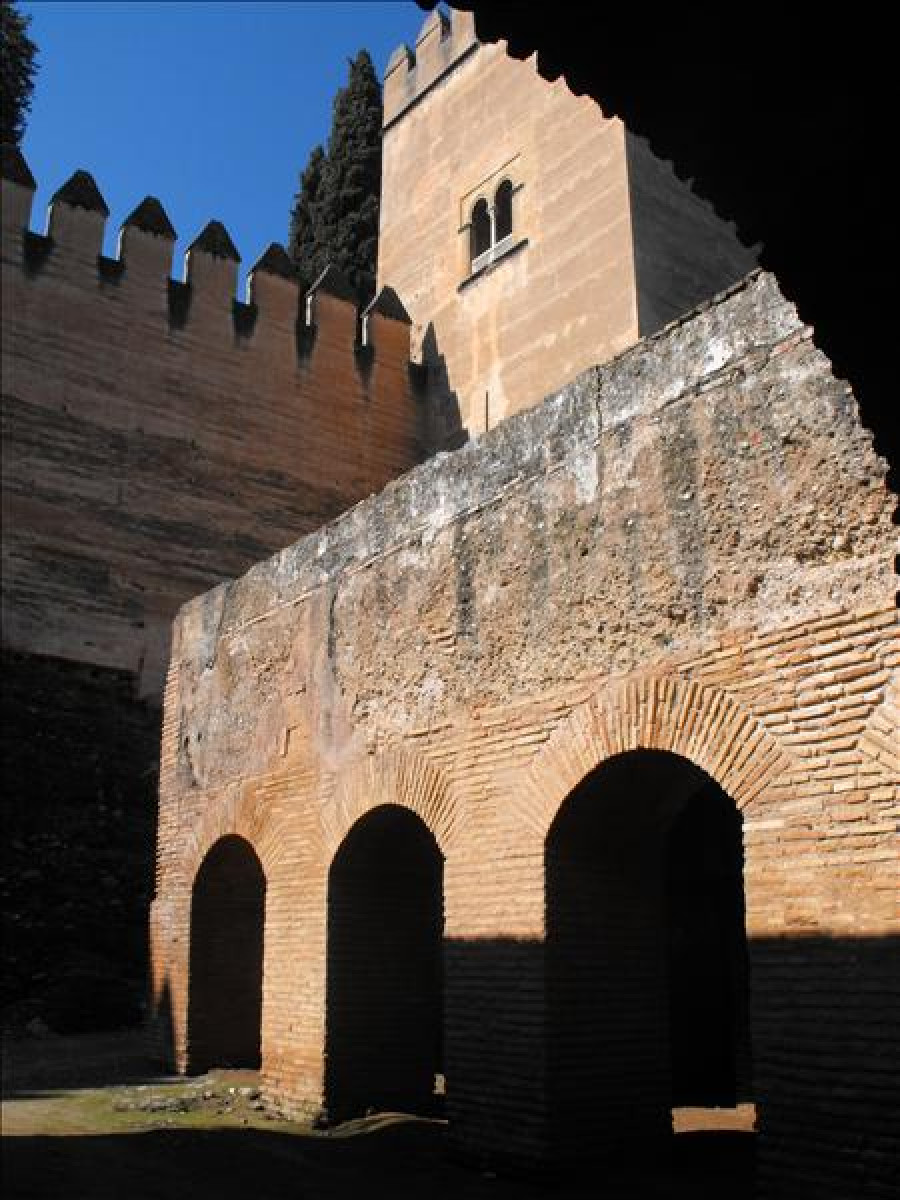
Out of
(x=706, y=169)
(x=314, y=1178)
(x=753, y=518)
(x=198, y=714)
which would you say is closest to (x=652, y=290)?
(x=198, y=714)

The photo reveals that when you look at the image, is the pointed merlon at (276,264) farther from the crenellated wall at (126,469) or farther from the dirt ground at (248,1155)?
the dirt ground at (248,1155)

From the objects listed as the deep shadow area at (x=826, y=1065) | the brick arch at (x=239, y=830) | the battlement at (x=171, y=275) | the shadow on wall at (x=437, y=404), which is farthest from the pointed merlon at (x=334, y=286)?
the deep shadow area at (x=826, y=1065)

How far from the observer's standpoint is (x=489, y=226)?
60.1 ft

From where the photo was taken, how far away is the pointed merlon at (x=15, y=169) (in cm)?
1666

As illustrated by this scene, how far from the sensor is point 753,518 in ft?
18.1

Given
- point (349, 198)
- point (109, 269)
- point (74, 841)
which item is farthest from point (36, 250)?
point (349, 198)

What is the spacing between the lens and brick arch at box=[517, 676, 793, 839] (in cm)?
524

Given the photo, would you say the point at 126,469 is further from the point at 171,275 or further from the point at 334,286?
the point at 334,286

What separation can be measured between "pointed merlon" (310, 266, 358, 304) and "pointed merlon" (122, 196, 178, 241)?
240 centimetres

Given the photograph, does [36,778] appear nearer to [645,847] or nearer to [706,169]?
[645,847]

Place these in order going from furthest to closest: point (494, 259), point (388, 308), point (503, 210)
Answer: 1. point (388, 308)
2. point (503, 210)
3. point (494, 259)

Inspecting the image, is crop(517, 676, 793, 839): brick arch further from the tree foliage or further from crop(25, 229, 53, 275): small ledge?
the tree foliage

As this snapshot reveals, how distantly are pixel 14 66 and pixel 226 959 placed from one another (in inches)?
915

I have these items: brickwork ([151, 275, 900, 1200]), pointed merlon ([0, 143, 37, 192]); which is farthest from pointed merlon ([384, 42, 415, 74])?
brickwork ([151, 275, 900, 1200])
